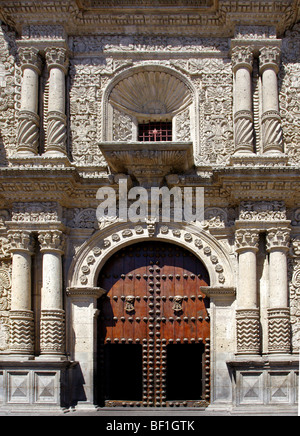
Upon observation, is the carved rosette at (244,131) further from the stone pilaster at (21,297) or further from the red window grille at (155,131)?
the stone pilaster at (21,297)

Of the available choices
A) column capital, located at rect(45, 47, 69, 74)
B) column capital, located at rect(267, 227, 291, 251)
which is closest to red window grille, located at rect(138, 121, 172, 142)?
column capital, located at rect(45, 47, 69, 74)

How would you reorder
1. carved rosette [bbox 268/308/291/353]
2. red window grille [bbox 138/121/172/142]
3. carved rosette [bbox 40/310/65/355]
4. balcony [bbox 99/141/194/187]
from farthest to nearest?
red window grille [bbox 138/121/172/142], balcony [bbox 99/141/194/187], carved rosette [bbox 40/310/65/355], carved rosette [bbox 268/308/291/353]

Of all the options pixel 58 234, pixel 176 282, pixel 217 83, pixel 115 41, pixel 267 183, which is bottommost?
pixel 176 282

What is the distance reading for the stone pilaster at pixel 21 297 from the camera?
11258 millimetres

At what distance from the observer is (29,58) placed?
12383mm

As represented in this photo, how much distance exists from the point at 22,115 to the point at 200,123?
10.8 ft

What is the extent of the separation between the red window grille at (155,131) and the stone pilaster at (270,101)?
1.92 metres

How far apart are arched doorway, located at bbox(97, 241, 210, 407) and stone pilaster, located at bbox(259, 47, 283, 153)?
2.49 metres

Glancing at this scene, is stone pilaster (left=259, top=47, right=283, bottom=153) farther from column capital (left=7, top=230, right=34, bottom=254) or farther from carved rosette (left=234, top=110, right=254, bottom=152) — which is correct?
column capital (left=7, top=230, right=34, bottom=254)

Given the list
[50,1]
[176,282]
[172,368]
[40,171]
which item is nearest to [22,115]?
[40,171]

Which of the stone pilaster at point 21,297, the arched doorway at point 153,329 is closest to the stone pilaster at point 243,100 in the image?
the arched doorway at point 153,329

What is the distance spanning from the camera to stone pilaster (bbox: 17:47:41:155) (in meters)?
12.1

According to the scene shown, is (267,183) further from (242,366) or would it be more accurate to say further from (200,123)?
(242,366)

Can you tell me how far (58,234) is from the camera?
1162 cm
